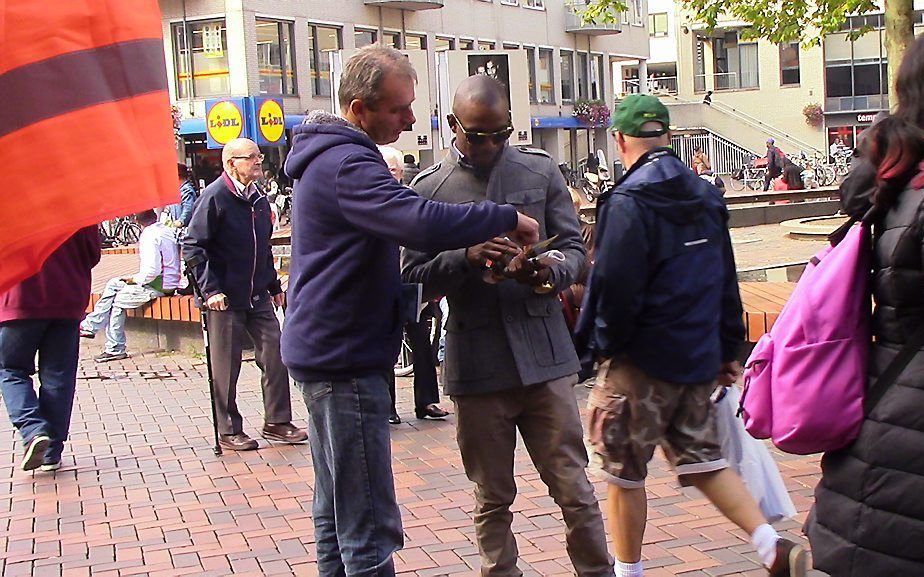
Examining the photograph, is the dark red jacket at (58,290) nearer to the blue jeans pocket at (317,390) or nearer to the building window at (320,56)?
the blue jeans pocket at (317,390)

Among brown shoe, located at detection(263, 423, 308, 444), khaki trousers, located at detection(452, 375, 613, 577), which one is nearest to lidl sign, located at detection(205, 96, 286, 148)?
brown shoe, located at detection(263, 423, 308, 444)

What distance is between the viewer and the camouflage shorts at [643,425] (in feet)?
14.3

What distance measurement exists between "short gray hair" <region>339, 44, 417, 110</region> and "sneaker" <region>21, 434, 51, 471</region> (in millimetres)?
4047

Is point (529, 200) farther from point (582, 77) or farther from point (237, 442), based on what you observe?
point (582, 77)

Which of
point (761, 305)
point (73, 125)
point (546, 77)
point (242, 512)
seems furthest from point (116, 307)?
point (546, 77)

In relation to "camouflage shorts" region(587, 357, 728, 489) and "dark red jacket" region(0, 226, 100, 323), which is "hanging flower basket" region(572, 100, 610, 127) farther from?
"camouflage shorts" region(587, 357, 728, 489)

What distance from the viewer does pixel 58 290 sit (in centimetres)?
727

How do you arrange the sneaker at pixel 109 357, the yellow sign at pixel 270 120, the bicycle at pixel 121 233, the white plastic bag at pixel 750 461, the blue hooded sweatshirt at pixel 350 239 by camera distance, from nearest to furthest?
the blue hooded sweatshirt at pixel 350 239 → the white plastic bag at pixel 750 461 → the sneaker at pixel 109 357 → the bicycle at pixel 121 233 → the yellow sign at pixel 270 120

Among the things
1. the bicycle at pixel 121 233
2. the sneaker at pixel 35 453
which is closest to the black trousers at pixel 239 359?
the sneaker at pixel 35 453

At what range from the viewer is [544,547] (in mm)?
5316

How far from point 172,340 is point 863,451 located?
1033cm

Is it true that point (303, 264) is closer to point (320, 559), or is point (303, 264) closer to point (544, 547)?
point (320, 559)

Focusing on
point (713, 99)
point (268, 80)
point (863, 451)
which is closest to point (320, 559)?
point (863, 451)

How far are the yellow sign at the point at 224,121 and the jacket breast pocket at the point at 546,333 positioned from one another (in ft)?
107
